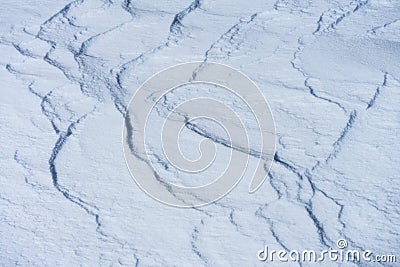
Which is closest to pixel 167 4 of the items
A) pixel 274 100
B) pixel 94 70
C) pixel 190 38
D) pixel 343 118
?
pixel 190 38

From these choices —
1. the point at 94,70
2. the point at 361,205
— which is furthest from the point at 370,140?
the point at 94,70

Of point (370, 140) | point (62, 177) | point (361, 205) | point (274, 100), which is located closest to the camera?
point (361, 205)

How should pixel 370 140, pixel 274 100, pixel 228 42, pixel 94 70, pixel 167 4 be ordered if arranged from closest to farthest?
1. pixel 370 140
2. pixel 274 100
3. pixel 94 70
4. pixel 228 42
5. pixel 167 4

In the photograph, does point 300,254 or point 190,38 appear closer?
point 300,254

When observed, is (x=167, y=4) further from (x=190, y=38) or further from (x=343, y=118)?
(x=343, y=118)

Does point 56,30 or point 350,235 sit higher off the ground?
point 350,235

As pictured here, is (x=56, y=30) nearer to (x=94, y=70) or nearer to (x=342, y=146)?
(x=94, y=70)
